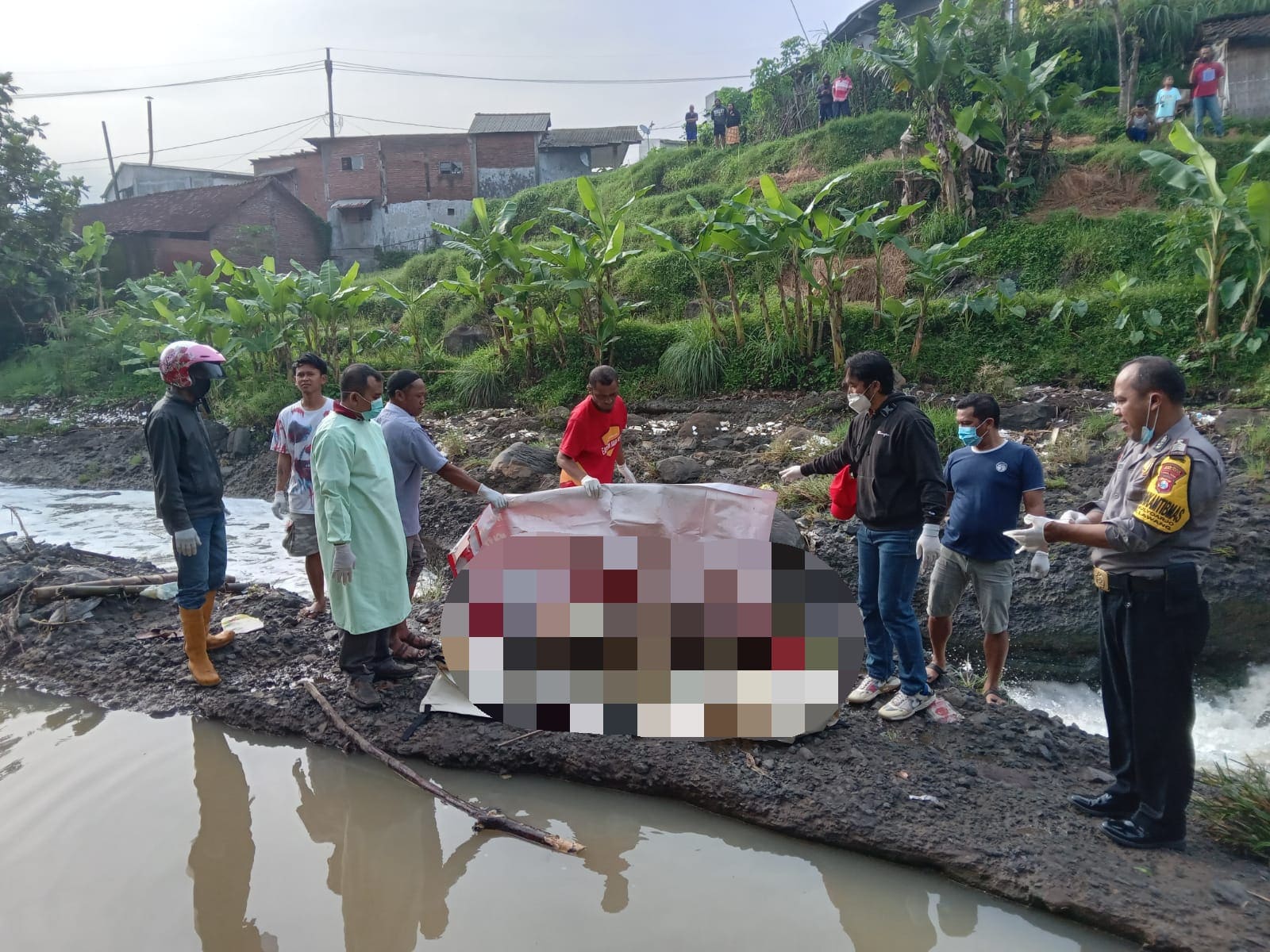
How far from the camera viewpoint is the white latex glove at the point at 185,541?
411cm

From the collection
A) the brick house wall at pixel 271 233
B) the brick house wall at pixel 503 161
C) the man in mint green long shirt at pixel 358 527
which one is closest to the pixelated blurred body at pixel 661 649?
the man in mint green long shirt at pixel 358 527

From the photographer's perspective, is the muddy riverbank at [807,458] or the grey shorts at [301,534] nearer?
the grey shorts at [301,534]

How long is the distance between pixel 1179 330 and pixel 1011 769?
272 inches

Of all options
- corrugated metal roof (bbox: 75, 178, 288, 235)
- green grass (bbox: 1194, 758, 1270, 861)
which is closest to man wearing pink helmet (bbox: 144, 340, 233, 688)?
green grass (bbox: 1194, 758, 1270, 861)

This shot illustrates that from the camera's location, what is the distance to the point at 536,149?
28.1 metres

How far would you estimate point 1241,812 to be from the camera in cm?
301

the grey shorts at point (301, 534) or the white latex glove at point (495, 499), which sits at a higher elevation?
the white latex glove at point (495, 499)

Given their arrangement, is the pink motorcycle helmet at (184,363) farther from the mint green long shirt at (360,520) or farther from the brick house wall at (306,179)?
the brick house wall at (306,179)

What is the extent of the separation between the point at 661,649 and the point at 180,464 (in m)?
2.68

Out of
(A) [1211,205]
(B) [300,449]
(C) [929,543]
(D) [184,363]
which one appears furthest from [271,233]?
(C) [929,543]

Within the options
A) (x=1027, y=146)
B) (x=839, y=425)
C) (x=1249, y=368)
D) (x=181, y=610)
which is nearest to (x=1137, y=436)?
(x=181, y=610)

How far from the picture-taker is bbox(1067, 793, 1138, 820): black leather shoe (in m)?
3.09

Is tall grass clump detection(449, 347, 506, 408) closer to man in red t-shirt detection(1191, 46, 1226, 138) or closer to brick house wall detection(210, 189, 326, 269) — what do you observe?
man in red t-shirt detection(1191, 46, 1226, 138)

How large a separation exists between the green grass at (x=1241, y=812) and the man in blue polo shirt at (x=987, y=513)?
3.52 feet
